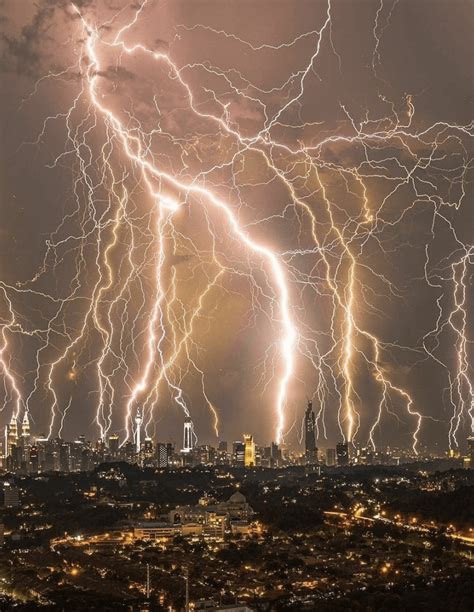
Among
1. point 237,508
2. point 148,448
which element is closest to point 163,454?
point 148,448

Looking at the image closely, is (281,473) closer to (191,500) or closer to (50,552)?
(191,500)

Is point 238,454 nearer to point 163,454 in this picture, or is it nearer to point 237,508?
point 163,454

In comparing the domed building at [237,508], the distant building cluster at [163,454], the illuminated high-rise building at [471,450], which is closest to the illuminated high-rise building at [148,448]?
the distant building cluster at [163,454]

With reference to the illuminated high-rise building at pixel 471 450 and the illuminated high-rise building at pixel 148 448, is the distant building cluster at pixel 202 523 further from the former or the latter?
the illuminated high-rise building at pixel 148 448

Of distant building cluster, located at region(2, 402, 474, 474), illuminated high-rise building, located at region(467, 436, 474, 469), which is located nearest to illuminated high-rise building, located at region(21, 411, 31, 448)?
distant building cluster, located at region(2, 402, 474, 474)

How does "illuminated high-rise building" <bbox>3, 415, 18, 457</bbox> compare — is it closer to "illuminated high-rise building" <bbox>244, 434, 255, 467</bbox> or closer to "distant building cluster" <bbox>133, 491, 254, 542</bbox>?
"illuminated high-rise building" <bbox>244, 434, 255, 467</bbox>

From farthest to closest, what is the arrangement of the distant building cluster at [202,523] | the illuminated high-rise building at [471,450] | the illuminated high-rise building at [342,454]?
the illuminated high-rise building at [342,454] < the illuminated high-rise building at [471,450] < the distant building cluster at [202,523]

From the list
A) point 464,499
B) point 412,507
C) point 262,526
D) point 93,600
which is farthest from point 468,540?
point 93,600

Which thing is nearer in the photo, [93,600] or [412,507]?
[93,600]
